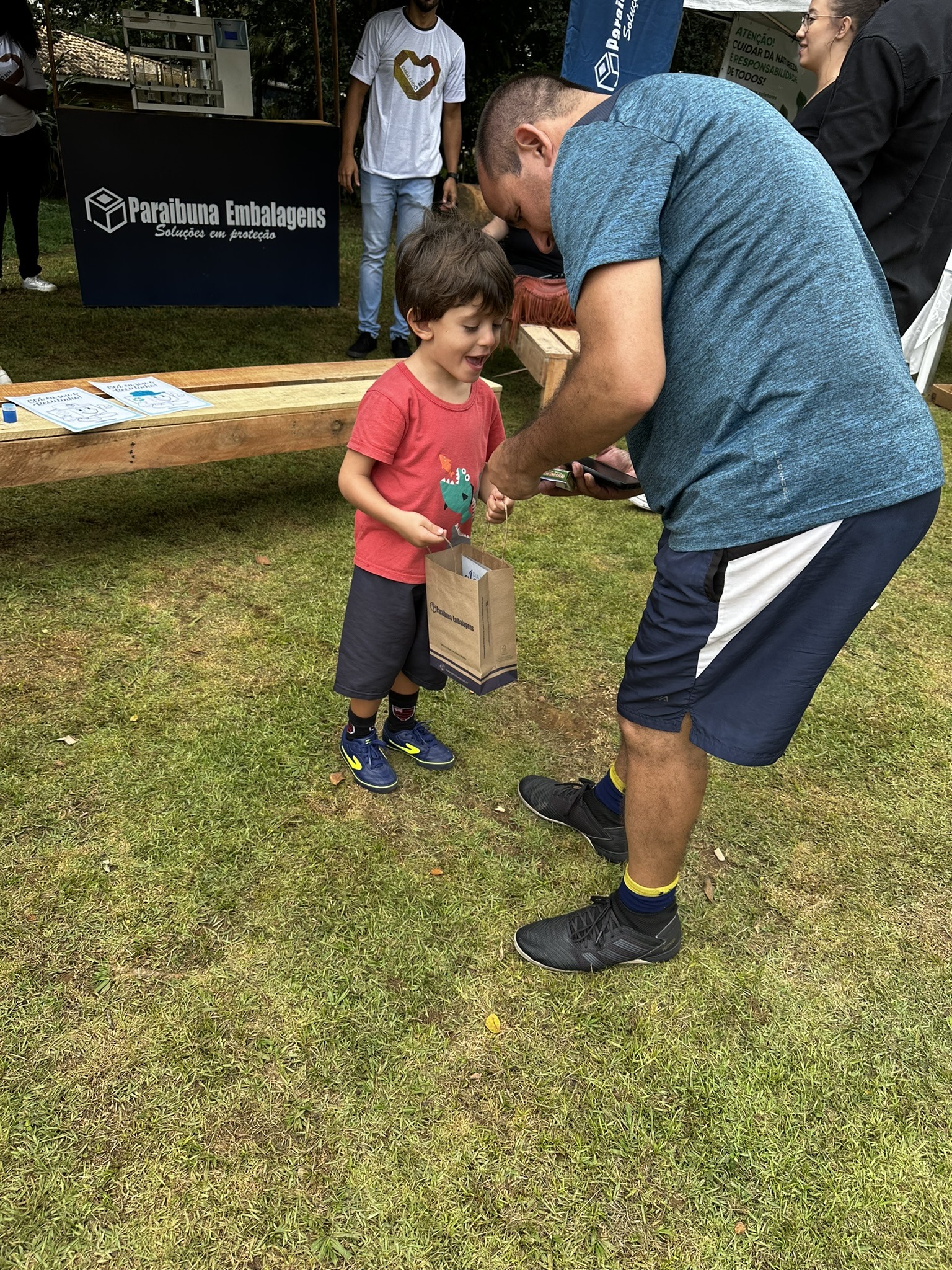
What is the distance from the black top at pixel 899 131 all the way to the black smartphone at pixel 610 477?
1558mm

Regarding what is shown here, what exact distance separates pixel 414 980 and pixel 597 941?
0.46 metres

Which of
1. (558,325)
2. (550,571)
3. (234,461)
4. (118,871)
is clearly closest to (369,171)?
(558,325)

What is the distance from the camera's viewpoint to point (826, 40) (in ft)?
10.2

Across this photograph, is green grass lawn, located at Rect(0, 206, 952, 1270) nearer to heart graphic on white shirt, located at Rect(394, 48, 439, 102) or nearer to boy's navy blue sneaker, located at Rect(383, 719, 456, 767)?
boy's navy blue sneaker, located at Rect(383, 719, 456, 767)

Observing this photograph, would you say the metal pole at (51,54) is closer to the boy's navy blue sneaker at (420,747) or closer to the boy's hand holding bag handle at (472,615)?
the boy's navy blue sneaker at (420,747)

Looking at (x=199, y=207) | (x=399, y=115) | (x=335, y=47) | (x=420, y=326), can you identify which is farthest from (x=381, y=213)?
(x=420, y=326)

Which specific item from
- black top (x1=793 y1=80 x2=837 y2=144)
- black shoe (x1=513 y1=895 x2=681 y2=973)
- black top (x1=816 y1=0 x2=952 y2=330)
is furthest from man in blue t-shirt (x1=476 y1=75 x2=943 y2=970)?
black top (x1=793 y1=80 x2=837 y2=144)

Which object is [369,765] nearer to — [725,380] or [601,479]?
[601,479]

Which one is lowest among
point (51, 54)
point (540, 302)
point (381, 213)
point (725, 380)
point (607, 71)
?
point (540, 302)

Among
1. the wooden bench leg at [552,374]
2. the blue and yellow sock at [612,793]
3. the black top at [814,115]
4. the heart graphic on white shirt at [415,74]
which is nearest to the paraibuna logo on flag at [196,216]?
the heart graphic on white shirt at [415,74]

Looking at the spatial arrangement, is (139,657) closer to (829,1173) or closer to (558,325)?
(829,1173)

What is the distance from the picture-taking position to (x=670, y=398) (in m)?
1.63

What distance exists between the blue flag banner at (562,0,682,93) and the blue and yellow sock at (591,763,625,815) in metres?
5.14

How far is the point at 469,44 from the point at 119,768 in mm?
8028
